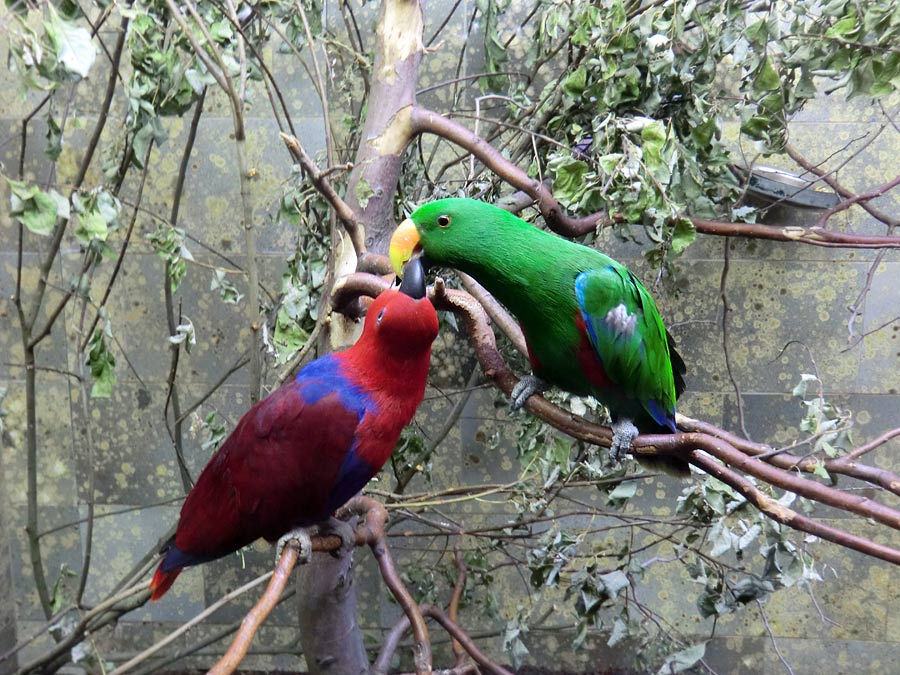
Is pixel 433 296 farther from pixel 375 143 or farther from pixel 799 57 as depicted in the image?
pixel 799 57

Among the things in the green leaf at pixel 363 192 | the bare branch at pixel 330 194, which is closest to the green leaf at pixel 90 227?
the bare branch at pixel 330 194

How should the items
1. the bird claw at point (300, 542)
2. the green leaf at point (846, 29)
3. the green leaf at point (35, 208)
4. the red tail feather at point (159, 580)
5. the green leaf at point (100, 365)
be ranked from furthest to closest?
the green leaf at point (100, 365) → the green leaf at point (846, 29) → the red tail feather at point (159, 580) → the bird claw at point (300, 542) → the green leaf at point (35, 208)

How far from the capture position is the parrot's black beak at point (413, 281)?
1.01 m

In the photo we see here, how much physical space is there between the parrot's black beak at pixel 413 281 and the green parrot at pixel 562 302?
0.07m

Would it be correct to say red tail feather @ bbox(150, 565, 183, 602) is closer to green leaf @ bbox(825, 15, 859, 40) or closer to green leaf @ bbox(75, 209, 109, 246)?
green leaf @ bbox(75, 209, 109, 246)

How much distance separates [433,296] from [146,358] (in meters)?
1.41

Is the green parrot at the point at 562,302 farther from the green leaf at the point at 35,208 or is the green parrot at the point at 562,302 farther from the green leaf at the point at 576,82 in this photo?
the green leaf at the point at 576,82

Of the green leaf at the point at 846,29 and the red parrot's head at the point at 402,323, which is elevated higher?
the green leaf at the point at 846,29

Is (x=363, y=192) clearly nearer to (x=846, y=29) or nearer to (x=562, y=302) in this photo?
(x=562, y=302)

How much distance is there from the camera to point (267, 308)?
1.96 meters

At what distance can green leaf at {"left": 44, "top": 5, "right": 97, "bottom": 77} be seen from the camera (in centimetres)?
77

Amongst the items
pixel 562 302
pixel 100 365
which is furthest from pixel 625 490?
pixel 100 365

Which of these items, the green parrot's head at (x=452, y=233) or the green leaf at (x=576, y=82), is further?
the green leaf at (x=576, y=82)

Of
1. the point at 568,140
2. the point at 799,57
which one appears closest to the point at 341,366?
the point at 568,140
